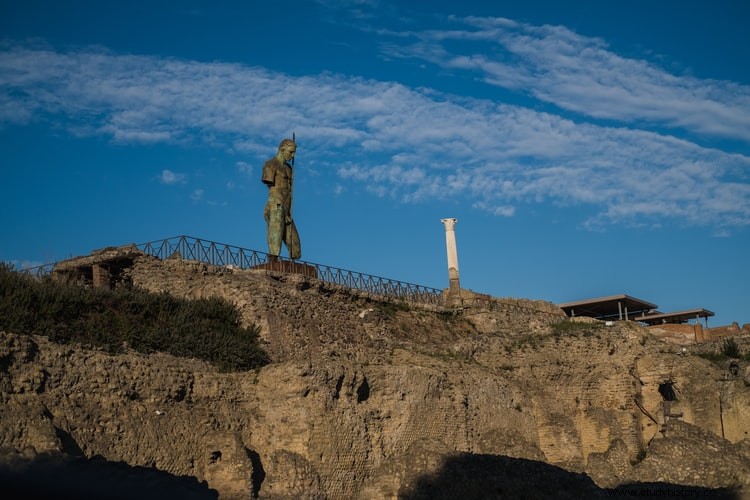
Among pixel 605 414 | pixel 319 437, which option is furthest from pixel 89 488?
pixel 605 414

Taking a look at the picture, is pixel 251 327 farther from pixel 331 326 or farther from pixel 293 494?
pixel 293 494

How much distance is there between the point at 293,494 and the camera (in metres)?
20.5

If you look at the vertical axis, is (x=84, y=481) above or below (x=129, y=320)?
below

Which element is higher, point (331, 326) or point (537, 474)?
point (331, 326)

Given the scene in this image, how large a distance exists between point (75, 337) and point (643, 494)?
10854 millimetres

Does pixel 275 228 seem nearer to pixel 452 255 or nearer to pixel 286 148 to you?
pixel 286 148

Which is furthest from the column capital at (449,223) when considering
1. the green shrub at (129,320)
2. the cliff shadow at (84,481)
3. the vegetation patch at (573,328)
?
the cliff shadow at (84,481)

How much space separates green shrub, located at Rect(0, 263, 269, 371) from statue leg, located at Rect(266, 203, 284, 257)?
415 centimetres

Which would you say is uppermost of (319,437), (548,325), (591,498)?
(548,325)

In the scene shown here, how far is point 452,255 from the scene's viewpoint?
120ft

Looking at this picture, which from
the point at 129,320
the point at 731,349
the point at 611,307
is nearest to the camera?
the point at 129,320

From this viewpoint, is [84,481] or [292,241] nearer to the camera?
[84,481]

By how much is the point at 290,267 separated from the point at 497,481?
1105 centimetres

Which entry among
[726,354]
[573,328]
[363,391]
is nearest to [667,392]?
[573,328]
